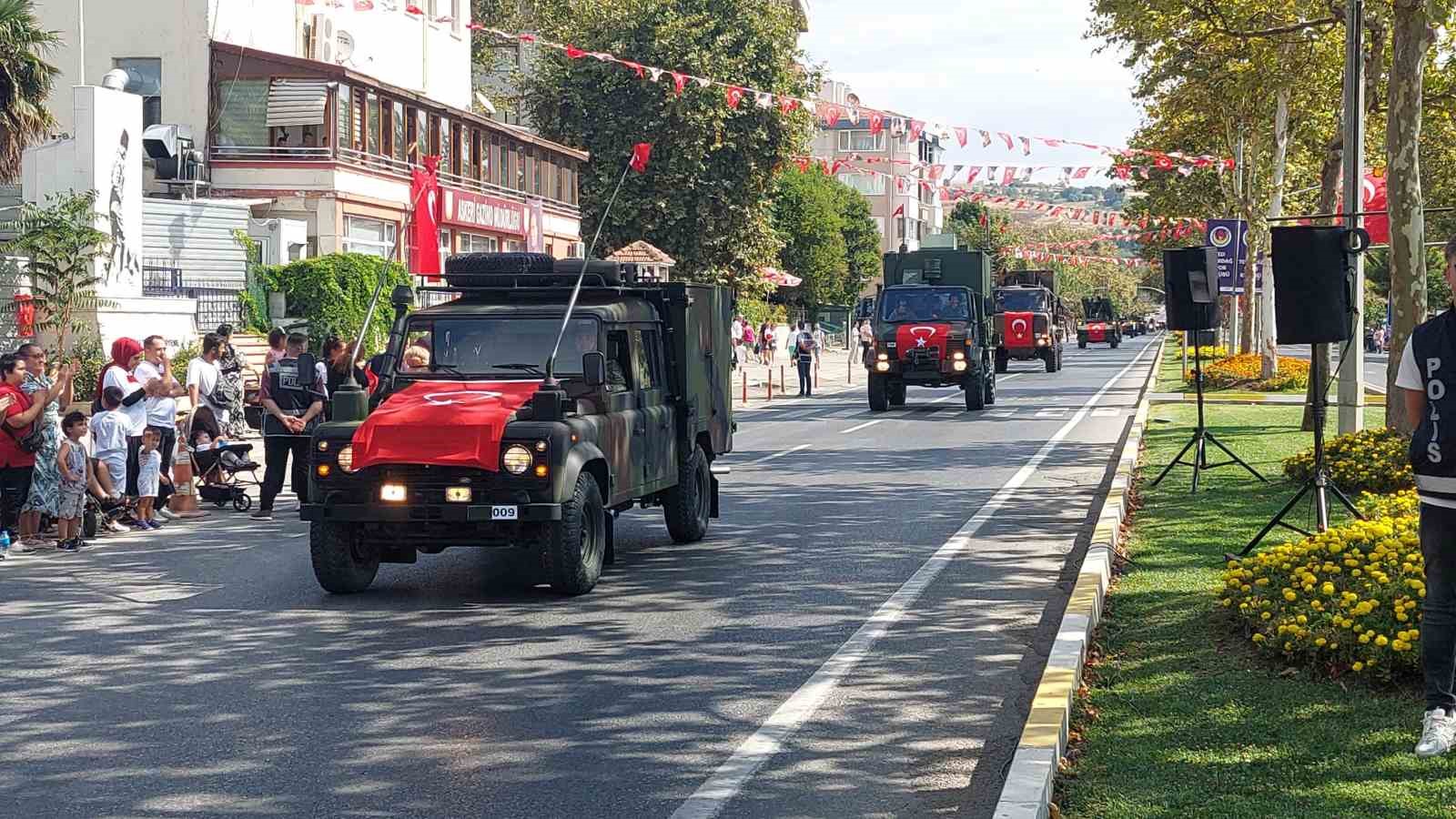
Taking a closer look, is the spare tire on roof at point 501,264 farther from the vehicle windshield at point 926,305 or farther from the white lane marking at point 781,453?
the vehicle windshield at point 926,305

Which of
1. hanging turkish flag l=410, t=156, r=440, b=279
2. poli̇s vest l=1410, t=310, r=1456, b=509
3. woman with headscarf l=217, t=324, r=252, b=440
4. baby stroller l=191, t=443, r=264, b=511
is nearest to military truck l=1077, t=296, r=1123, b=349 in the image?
hanging turkish flag l=410, t=156, r=440, b=279

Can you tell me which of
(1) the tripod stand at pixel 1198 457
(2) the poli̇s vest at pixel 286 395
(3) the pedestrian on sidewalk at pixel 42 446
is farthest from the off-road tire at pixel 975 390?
(3) the pedestrian on sidewalk at pixel 42 446

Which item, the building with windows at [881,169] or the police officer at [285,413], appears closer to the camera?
the police officer at [285,413]

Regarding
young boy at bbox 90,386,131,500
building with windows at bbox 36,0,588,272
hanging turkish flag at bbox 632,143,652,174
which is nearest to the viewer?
young boy at bbox 90,386,131,500

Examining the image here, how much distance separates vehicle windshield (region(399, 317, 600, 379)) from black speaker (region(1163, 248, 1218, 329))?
23.8 ft

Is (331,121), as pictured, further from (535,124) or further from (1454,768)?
(1454,768)

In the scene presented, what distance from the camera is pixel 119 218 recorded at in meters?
30.1

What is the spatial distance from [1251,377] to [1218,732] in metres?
33.6

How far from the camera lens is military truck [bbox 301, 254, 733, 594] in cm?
1088

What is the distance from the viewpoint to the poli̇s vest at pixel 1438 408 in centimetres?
642

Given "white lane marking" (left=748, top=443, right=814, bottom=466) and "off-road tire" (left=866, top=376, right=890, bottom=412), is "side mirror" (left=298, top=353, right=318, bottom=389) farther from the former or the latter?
"off-road tire" (left=866, top=376, right=890, bottom=412)

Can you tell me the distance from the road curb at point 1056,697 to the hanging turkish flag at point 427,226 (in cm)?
3455

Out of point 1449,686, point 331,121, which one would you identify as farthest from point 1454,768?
point 331,121

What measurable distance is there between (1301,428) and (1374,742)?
18.4m
